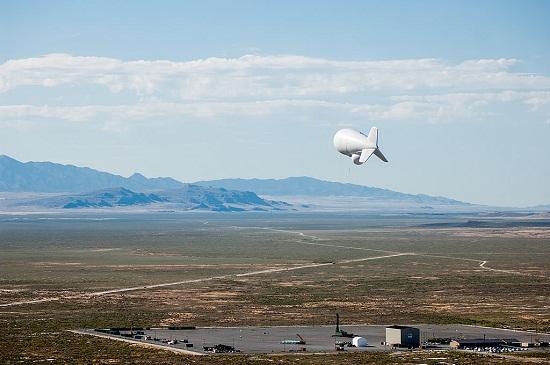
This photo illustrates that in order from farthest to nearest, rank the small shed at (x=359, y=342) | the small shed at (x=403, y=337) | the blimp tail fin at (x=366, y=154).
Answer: the blimp tail fin at (x=366, y=154) → the small shed at (x=403, y=337) → the small shed at (x=359, y=342)

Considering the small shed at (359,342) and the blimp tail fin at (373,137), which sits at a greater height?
the blimp tail fin at (373,137)

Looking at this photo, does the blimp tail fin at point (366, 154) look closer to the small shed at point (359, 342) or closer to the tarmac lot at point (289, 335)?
the tarmac lot at point (289, 335)

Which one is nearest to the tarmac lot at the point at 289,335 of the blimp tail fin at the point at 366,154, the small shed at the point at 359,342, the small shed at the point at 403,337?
the small shed at the point at 359,342

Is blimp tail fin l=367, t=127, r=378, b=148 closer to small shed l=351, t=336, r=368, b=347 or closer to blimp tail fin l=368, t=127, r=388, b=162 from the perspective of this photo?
blimp tail fin l=368, t=127, r=388, b=162

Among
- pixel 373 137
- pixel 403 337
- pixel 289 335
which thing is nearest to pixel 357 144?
pixel 373 137

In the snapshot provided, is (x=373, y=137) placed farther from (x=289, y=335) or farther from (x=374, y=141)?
(x=289, y=335)

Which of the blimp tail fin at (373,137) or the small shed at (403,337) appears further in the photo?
the blimp tail fin at (373,137)

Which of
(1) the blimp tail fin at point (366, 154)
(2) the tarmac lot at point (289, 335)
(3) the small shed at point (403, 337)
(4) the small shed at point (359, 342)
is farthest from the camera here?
(1) the blimp tail fin at point (366, 154)

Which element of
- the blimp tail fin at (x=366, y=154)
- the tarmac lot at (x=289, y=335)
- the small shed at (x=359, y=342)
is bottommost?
the tarmac lot at (x=289, y=335)

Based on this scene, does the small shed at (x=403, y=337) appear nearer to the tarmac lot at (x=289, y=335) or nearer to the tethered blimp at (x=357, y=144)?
the tarmac lot at (x=289, y=335)
